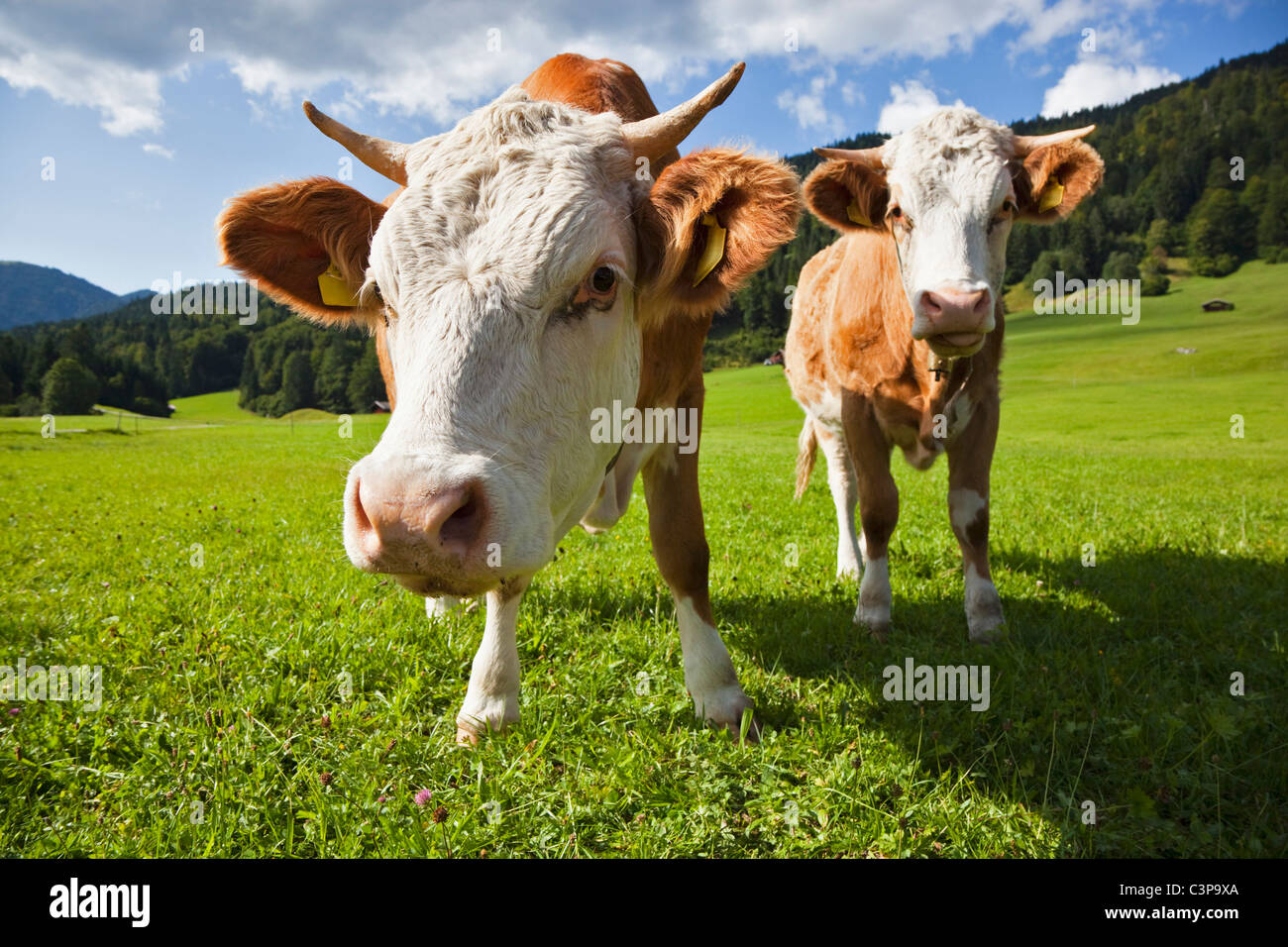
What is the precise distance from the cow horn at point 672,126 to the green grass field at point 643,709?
1931 millimetres

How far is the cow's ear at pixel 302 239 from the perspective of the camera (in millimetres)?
3076

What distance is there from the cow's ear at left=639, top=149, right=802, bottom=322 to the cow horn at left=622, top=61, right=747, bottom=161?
133 millimetres

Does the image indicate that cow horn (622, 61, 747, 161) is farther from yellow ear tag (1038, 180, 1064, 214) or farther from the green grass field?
yellow ear tag (1038, 180, 1064, 214)

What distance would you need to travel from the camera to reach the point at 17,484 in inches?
514

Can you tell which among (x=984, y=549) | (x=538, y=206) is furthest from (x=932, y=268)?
(x=538, y=206)

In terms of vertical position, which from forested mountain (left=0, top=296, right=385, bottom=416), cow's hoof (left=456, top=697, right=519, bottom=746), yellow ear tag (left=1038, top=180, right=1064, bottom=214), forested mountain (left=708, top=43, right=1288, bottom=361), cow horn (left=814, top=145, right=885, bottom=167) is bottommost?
cow's hoof (left=456, top=697, right=519, bottom=746)

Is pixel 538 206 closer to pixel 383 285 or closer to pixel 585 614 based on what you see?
pixel 383 285

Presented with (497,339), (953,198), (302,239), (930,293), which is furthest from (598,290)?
(953,198)

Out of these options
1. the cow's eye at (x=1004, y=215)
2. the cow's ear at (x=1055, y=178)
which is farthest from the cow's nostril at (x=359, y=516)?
the cow's ear at (x=1055, y=178)

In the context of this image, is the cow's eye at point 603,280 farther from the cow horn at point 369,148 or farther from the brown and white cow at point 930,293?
the brown and white cow at point 930,293

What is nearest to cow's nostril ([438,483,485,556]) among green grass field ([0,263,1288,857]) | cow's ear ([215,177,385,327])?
green grass field ([0,263,1288,857])

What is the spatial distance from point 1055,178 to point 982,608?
2896 millimetres

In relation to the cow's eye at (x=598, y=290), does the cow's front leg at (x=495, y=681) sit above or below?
below

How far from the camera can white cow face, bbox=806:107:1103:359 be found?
3941 mm
